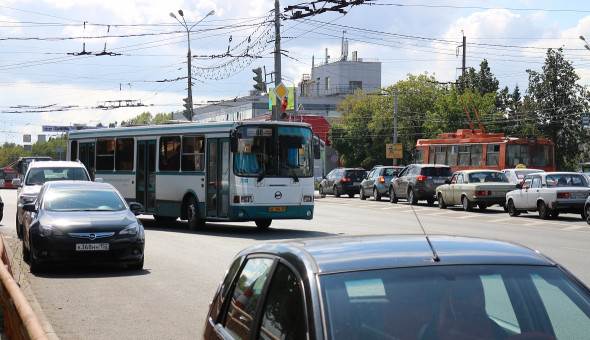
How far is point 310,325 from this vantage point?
11.5ft

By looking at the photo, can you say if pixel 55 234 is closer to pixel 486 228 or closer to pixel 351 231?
pixel 351 231

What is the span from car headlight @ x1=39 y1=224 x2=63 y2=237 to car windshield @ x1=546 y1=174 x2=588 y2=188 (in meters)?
18.4

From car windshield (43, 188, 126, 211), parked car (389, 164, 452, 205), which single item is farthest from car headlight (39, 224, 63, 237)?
parked car (389, 164, 452, 205)

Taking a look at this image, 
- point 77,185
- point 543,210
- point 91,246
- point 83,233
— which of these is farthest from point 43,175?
point 543,210

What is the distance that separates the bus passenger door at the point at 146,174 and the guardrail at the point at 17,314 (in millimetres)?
15613

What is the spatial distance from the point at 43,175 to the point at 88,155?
6.78 meters

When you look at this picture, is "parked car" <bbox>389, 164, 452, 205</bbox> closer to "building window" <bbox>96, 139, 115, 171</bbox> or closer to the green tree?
"building window" <bbox>96, 139, 115, 171</bbox>

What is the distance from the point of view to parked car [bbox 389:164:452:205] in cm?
3788

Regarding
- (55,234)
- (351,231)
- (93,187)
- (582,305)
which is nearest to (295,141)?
(351,231)

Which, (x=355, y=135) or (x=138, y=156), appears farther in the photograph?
(x=355, y=135)

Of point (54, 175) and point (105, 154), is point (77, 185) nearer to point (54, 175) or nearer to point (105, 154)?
point (54, 175)

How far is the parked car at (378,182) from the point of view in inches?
1704

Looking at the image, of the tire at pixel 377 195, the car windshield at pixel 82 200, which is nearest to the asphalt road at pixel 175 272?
the car windshield at pixel 82 200

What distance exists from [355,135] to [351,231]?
225ft
